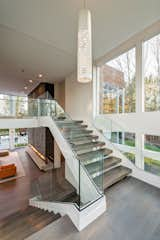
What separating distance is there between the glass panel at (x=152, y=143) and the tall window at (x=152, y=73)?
0.83 meters

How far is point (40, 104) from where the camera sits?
19.5 ft

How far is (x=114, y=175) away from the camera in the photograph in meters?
3.52

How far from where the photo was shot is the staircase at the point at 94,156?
121 inches

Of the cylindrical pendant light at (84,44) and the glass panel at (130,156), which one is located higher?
the cylindrical pendant light at (84,44)

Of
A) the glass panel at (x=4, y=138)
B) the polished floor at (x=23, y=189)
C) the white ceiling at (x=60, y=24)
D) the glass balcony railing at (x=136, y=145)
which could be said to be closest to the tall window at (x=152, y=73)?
the white ceiling at (x=60, y=24)

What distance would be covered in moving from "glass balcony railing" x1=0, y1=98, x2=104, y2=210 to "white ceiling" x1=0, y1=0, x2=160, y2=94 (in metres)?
2.14

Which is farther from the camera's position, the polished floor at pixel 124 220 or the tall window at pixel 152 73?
the tall window at pixel 152 73

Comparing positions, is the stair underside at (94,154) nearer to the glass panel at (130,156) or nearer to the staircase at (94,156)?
the staircase at (94,156)

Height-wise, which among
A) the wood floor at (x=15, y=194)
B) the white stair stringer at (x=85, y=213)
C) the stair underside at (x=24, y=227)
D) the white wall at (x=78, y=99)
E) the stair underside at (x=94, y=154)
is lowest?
the wood floor at (x=15, y=194)

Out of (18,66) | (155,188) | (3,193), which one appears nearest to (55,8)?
(18,66)

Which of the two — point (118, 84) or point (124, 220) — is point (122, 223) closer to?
point (124, 220)

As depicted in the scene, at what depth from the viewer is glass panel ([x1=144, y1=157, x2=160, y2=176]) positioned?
3.49 metres

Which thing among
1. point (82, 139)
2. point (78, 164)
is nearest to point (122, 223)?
point (78, 164)

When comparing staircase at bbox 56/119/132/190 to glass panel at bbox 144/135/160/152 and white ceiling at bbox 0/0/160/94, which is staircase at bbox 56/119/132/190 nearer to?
glass panel at bbox 144/135/160/152
